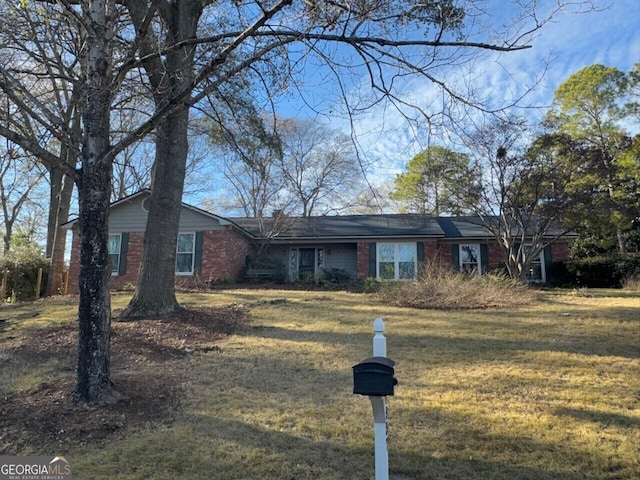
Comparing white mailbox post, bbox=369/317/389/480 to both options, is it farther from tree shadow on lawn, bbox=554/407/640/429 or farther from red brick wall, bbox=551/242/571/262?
red brick wall, bbox=551/242/571/262

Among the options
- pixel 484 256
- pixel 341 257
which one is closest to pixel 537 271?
pixel 484 256

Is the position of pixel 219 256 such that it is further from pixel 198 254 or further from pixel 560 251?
pixel 560 251

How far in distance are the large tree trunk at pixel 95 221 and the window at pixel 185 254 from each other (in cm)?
1338

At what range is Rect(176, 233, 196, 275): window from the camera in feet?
58.3

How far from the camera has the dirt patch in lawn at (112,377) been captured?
3.95m

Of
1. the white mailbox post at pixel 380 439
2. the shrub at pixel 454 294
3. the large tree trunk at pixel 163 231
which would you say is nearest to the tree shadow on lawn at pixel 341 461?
the white mailbox post at pixel 380 439

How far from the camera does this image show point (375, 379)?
2.65 meters

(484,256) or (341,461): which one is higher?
(484,256)

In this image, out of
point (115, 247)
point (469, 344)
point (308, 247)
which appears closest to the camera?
point (469, 344)

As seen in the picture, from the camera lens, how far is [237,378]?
224 inches

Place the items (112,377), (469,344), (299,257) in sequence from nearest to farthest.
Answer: (112,377), (469,344), (299,257)

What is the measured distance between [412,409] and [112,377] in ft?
11.9

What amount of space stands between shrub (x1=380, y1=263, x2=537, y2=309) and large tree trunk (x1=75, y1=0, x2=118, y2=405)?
8.05 m

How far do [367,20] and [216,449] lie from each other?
4357 millimetres
